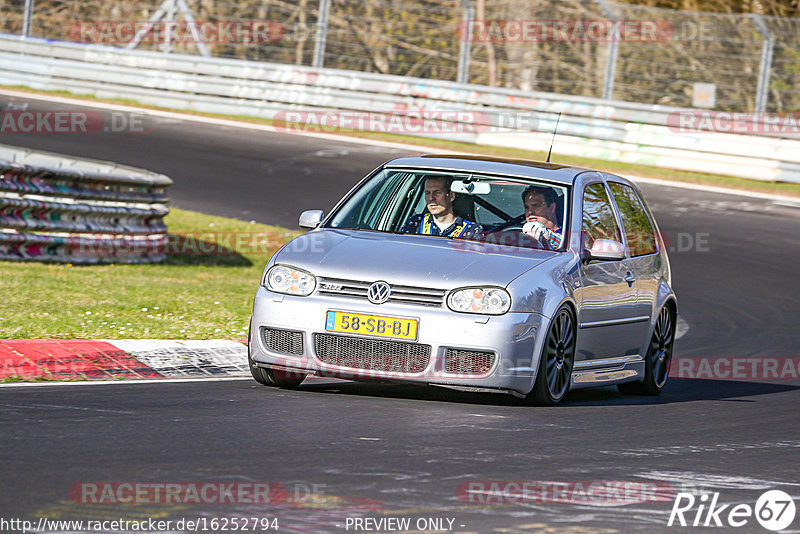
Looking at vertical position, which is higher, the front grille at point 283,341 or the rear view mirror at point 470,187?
the rear view mirror at point 470,187

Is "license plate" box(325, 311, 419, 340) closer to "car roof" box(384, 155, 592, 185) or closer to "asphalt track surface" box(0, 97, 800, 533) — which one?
"asphalt track surface" box(0, 97, 800, 533)

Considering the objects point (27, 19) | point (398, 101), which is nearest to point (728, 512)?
point (398, 101)

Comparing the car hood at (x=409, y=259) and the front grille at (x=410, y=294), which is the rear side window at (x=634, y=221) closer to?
the car hood at (x=409, y=259)

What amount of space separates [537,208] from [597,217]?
601mm

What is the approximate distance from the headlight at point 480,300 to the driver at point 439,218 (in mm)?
1050

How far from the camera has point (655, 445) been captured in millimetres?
7160

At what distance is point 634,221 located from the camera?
33.0ft

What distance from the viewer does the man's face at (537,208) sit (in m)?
8.91

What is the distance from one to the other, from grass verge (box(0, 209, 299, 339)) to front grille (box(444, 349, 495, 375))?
114 inches

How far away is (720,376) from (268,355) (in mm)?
4388

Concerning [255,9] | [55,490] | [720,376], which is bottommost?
[720,376]

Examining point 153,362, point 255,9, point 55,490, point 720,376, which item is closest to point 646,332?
point 720,376

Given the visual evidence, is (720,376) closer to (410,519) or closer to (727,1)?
(410,519)

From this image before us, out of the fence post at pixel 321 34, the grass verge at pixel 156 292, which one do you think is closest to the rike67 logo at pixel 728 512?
the grass verge at pixel 156 292
